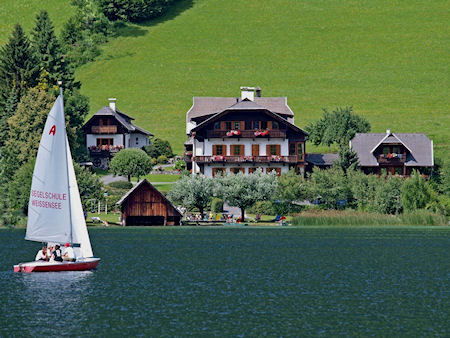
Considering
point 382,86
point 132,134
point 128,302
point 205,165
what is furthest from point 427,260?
point 382,86

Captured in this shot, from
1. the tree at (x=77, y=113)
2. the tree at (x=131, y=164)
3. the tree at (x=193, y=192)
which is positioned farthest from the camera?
the tree at (x=77, y=113)

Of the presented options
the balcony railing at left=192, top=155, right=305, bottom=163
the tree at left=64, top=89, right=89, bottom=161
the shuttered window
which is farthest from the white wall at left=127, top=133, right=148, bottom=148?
the shuttered window

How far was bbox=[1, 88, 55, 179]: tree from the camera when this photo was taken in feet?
368

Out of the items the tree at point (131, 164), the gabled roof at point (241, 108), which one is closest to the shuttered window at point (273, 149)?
the gabled roof at point (241, 108)

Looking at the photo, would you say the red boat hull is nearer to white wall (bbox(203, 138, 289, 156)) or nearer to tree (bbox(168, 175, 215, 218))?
tree (bbox(168, 175, 215, 218))

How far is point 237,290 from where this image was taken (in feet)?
148

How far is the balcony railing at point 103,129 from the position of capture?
14050 cm

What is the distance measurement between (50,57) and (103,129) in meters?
18.2

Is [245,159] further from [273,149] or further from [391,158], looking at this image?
[391,158]

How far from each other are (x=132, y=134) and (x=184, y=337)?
117 meters

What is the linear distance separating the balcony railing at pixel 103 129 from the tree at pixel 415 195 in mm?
60427

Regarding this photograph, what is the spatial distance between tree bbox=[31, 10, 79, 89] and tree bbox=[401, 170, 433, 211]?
70.7 m

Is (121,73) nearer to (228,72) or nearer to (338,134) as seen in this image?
(228,72)

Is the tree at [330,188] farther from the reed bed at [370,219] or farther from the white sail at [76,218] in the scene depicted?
the white sail at [76,218]
